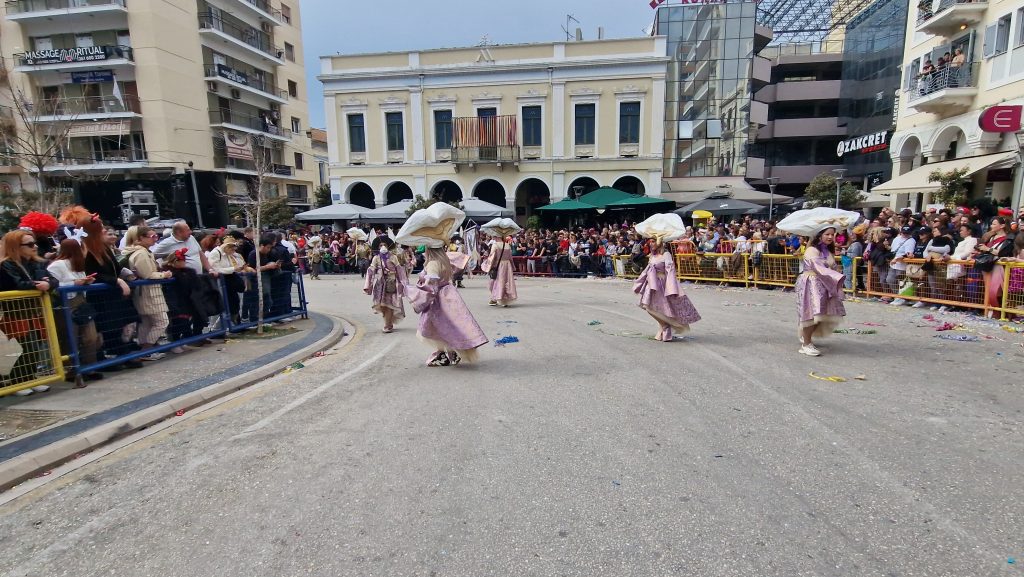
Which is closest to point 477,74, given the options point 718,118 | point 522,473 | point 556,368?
point 718,118

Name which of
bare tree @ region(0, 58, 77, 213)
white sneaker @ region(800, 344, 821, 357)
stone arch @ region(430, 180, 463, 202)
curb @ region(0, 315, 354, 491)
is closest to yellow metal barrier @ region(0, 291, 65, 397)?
curb @ region(0, 315, 354, 491)

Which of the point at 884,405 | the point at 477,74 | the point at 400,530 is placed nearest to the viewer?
the point at 400,530

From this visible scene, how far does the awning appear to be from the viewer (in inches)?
685

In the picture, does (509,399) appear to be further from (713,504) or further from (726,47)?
(726,47)

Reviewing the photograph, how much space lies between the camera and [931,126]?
22.2 metres

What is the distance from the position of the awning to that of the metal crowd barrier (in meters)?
21.4

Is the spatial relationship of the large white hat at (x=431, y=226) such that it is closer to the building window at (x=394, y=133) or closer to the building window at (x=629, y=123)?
the building window at (x=629, y=123)

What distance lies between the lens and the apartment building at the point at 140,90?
32.6m

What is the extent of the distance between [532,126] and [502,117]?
1868mm

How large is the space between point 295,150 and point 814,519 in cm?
4985

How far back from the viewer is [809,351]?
698cm

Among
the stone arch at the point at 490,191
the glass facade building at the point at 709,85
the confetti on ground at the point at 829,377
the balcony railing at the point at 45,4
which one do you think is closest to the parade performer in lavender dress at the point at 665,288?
the confetti on ground at the point at 829,377

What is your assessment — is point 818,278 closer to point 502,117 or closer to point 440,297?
point 440,297

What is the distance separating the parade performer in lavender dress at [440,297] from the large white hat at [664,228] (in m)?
3.06
